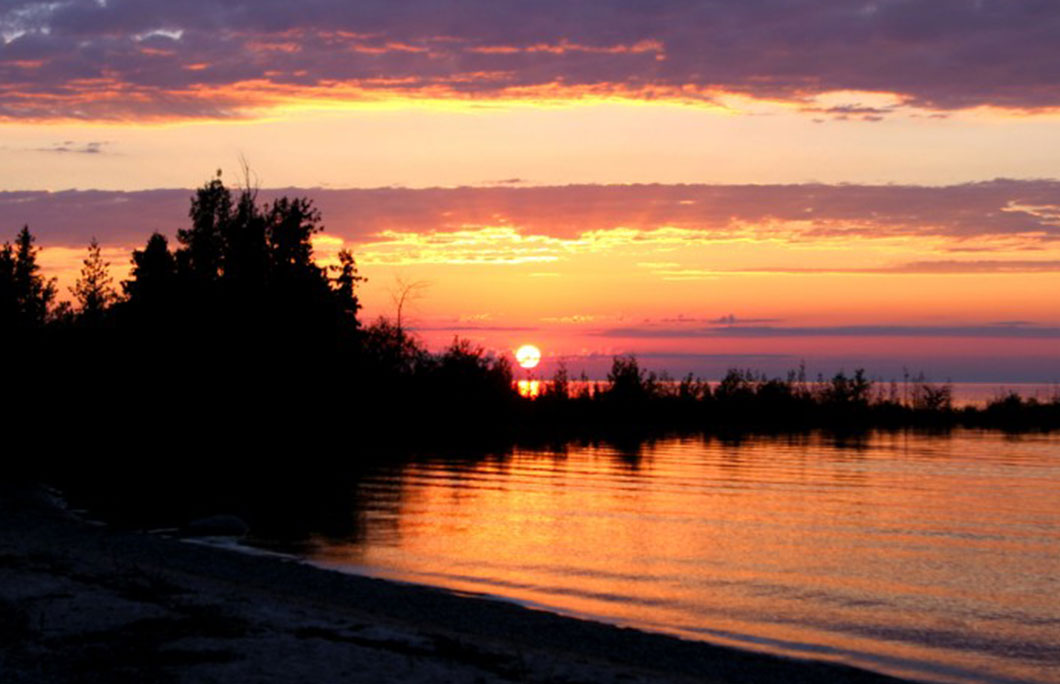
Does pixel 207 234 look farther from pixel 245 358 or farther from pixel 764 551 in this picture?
pixel 764 551

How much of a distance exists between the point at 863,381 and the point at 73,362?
77.2 metres

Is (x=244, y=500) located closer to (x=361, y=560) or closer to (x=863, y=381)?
(x=361, y=560)

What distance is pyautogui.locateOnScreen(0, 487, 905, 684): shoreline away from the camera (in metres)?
13.6

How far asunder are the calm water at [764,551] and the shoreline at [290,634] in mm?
2288

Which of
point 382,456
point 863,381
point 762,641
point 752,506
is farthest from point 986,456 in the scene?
point 762,641

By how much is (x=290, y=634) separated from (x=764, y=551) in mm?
17800

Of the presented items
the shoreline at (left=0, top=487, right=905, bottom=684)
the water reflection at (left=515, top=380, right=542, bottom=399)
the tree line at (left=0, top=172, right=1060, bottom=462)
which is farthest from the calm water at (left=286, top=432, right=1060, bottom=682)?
the water reflection at (left=515, top=380, right=542, bottom=399)

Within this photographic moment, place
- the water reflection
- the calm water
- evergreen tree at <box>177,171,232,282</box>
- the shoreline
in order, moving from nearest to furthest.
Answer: the shoreline < the calm water < evergreen tree at <box>177,171,232,282</box> < the water reflection

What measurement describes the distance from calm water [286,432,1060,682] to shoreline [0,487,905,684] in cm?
229

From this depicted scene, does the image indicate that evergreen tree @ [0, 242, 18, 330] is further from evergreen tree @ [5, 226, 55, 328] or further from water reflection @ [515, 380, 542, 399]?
water reflection @ [515, 380, 542, 399]

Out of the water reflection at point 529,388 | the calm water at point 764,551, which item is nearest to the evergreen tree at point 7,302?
the calm water at point 764,551

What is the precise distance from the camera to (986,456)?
66.6m

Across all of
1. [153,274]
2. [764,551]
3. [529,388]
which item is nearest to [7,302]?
[153,274]

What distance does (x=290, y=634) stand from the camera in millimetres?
15812
